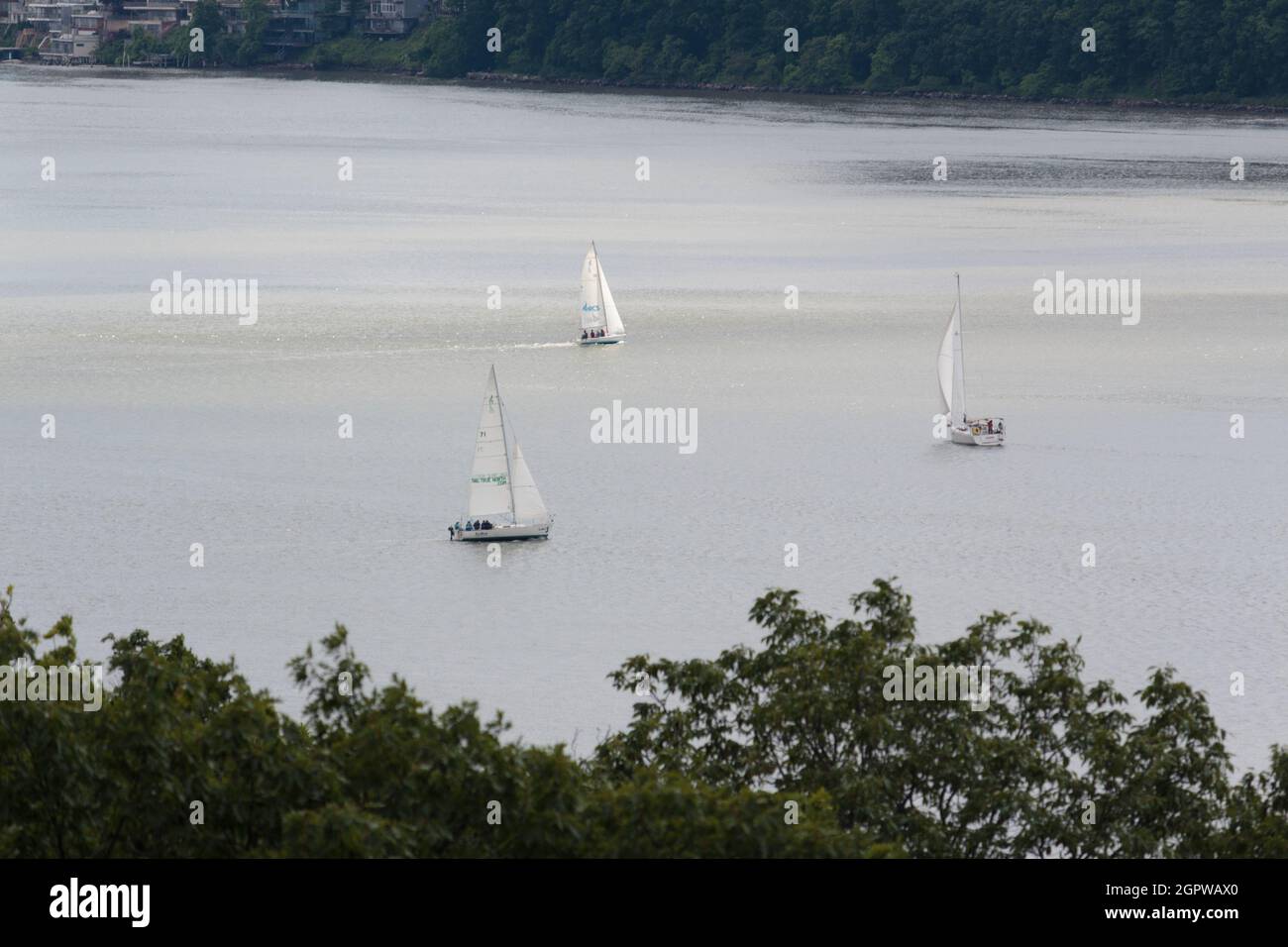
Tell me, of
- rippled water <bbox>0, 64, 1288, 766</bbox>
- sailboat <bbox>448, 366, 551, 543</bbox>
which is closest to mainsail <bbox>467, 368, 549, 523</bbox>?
sailboat <bbox>448, 366, 551, 543</bbox>

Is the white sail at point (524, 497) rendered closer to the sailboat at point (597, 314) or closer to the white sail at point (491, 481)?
the white sail at point (491, 481)

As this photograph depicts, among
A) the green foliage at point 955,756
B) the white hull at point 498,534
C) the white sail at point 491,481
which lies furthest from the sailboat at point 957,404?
the green foliage at point 955,756

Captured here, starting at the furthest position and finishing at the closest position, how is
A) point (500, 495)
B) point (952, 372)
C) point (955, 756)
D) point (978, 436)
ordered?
point (952, 372)
point (978, 436)
point (500, 495)
point (955, 756)

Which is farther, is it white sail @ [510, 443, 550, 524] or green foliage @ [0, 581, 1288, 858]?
white sail @ [510, 443, 550, 524]

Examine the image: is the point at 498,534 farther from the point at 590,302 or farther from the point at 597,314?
the point at 597,314

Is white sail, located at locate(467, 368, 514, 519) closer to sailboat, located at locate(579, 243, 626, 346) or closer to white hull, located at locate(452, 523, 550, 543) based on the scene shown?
white hull, located at locate(452, 523, 550, 543)

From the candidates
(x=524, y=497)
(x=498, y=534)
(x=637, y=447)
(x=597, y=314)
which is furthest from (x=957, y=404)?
(x=498, y=534)
